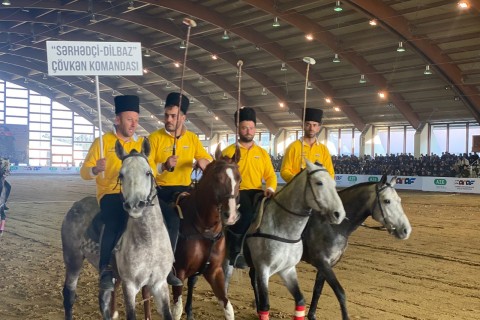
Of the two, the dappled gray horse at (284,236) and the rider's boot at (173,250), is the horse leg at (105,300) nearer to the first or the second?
the rider's boot at (173,250)

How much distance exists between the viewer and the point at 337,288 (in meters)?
5.59

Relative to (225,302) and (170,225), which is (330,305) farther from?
(170,225)

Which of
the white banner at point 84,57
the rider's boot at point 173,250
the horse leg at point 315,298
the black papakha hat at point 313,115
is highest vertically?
the white banner at point 84,57

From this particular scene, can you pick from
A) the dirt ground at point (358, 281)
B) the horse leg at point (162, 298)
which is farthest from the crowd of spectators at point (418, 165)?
the horse leg at point (162, 298)

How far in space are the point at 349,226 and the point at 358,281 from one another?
7.67 ft

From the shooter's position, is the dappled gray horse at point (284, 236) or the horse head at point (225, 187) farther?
the dappled gray horse at point (284, 236)

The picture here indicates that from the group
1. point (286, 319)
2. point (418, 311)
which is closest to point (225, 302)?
point (286, 319)

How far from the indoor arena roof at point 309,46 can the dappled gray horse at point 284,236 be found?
18406 millimetres

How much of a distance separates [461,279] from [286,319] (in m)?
3.50

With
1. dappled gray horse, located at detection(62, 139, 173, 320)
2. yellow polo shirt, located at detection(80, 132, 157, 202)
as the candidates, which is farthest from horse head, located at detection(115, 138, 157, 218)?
yellow polo shirt, located at detection(80, 132, 157, 202)

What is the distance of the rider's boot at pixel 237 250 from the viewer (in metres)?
6.07

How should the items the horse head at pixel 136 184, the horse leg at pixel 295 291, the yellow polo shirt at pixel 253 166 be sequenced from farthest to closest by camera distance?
the yellow polo shirt at pixel 253 166, the horse leg at pixel 295 291, the horse head at pixel 136 184

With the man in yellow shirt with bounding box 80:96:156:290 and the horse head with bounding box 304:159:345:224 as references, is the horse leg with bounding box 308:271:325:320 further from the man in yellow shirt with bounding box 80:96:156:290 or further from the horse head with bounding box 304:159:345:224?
the man in yellow shirt with bounding box 80:96:156:290

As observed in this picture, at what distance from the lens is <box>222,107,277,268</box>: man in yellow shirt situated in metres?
6.13
